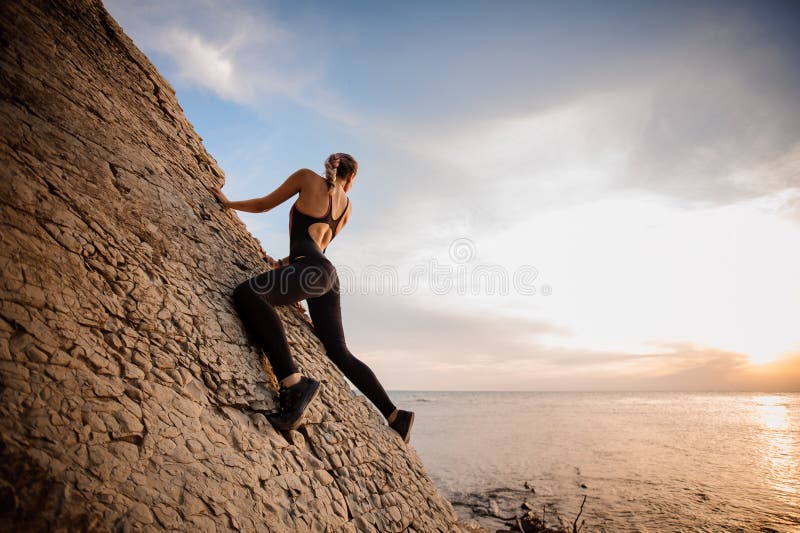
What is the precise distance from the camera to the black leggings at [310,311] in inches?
102

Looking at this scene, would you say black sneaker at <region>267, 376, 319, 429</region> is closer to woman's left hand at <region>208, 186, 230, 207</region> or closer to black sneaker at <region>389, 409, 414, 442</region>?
black sneaker at <region>389, 409, 414, 442</region>

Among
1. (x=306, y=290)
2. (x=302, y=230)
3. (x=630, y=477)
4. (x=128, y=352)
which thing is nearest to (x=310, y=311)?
(x=306, y=290)

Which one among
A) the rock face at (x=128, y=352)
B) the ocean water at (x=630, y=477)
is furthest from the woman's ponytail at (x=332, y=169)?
the ocean water at (x=630, y=477)

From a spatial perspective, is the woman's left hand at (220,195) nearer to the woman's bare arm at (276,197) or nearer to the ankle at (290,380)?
the woman's bare arm at (276,197)

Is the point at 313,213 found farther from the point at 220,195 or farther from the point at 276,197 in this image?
the point at 220,195

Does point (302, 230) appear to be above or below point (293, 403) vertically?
above

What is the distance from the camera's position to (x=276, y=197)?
3283 mm

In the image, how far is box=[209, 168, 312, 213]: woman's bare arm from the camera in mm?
3193

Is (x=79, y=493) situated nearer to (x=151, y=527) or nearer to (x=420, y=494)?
(x=151, y=527)

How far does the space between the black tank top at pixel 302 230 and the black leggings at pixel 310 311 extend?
7cm

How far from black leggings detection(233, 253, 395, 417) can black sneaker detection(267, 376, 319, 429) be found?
112mm

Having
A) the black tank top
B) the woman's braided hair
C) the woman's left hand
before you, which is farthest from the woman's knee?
the woman's left hand

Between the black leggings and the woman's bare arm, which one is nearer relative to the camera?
the black leggings

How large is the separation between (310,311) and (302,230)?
0.80 m
